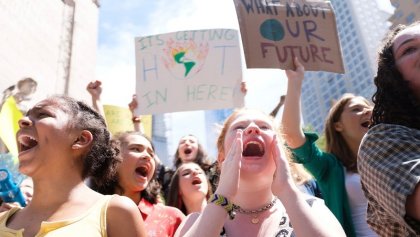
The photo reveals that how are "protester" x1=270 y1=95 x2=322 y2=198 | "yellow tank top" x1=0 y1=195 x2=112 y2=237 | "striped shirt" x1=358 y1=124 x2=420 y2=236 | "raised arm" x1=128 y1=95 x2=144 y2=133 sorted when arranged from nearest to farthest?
"striped shirt" x1=358 y1=124 x2=420 y2=236, "yellow tank top" x1=0 y1=195 x2=112 y2=237, "protester" x1=270 y1=95 x2=322 y2=198, "raised arm" x1=128 y1=95 x2=144 y2=133

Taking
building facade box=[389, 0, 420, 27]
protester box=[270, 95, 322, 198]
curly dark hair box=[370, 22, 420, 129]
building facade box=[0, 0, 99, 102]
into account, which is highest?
building facade box=[389, 0, 420, 27]

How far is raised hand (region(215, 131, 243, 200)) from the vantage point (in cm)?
154

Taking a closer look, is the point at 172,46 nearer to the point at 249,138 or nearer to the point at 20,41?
the point at 249,138

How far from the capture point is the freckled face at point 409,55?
1.43 metres

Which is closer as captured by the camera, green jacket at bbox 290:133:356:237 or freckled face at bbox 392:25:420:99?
freckled face at bbox 392:25:420:99

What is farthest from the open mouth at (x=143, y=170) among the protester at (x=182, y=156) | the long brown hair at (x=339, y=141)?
the long brown hair at (x=339, y=141)

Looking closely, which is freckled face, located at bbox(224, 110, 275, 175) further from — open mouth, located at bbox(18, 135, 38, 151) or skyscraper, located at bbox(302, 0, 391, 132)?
skyscraper, located at bbox(302, 0, 391, 132)

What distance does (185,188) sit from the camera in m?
3.22

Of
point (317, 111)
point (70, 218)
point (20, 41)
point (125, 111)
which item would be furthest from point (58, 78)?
point (317, 111)

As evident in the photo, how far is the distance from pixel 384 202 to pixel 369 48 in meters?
58.6

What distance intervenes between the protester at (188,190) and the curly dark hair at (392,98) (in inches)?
76.8

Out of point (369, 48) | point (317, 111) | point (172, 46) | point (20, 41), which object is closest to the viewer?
point (172, 46)

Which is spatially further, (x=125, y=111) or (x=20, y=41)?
(x=20, y=41)

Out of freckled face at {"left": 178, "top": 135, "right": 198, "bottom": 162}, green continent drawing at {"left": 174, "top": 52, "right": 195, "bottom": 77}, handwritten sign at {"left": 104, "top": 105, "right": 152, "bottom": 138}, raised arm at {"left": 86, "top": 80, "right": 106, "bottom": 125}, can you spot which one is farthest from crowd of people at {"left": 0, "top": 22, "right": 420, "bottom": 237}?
handwritten sign at {"left": 104, "top": 105, "right": 152, "bottom": 138}
